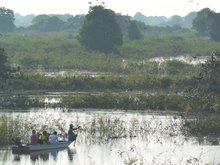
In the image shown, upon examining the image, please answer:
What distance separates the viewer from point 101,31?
7919cm

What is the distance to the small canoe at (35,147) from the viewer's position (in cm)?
2912

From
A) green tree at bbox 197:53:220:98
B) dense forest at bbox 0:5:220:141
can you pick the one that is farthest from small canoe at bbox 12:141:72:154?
green tree at bbox 197:53:220:98

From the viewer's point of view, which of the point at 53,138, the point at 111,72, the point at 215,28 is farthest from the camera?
the point at 215,28

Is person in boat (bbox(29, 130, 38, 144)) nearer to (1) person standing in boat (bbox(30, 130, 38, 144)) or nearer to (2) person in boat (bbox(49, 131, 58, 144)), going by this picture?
(1) person standing in boat (bbox(30, 130, 38, 144))

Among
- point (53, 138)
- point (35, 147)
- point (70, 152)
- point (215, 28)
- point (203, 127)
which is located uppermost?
point (215, 28)

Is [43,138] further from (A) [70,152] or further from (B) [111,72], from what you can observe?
(B) [111,72]

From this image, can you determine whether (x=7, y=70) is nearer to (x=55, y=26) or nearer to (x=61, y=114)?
(x=61, y=114)

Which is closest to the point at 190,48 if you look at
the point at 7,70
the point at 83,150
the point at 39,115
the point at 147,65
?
the point at 147,65

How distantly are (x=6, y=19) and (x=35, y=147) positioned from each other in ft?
326

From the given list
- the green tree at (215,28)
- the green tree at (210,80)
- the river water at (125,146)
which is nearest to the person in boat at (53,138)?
the river water at (125,146)

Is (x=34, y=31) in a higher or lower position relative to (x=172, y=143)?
higher

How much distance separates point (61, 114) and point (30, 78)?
12886mm

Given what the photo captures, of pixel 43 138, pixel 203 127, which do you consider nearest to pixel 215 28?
pixel 203 127

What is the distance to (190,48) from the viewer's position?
301 ft
